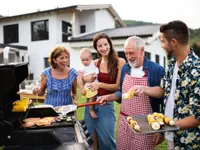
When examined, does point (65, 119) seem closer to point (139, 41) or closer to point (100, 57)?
point (139, 41)

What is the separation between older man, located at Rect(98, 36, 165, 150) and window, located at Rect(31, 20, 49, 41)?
15.3m

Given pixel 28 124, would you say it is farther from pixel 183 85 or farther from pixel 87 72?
pixel 87 72

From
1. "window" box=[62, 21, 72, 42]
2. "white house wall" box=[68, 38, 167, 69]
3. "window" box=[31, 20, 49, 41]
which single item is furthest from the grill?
"window" box=[31, 20, 49, 41]

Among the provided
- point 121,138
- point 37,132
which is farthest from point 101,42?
point 37,132

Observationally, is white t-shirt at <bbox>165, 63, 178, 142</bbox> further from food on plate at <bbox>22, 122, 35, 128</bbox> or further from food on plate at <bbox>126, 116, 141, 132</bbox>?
food on plate at <bbox>22, 122, 35, 128</bbox>

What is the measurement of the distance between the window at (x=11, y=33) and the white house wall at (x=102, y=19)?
19.0 feet

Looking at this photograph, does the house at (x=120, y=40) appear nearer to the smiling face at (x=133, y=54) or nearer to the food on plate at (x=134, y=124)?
the smiling face at (x=133, y=54)

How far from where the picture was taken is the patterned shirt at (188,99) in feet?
5.55

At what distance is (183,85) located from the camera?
1.79 m

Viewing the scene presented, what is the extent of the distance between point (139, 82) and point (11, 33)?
18.3m

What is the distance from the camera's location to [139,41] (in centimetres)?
238

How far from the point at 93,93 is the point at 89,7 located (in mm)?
14811

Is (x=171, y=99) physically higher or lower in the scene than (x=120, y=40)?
lower

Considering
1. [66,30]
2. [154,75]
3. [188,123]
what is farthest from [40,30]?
[188,123]
